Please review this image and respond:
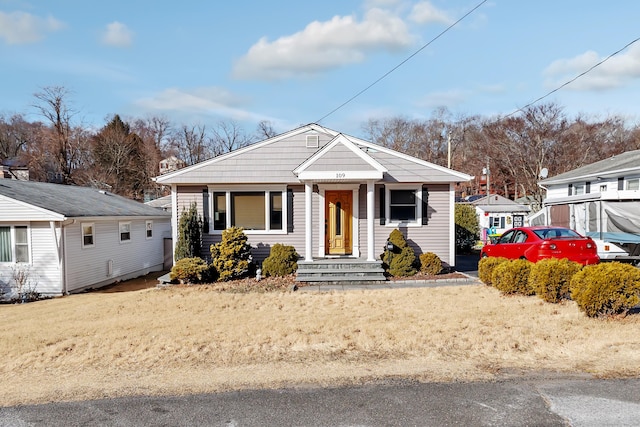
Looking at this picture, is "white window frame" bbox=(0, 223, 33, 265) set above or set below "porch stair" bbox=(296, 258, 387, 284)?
above

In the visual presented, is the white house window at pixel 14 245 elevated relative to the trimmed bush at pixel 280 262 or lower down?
elevated

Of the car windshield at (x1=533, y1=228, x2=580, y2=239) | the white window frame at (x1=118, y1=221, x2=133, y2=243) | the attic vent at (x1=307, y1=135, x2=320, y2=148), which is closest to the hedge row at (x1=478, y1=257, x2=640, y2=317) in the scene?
the car windshield at (x1=533, y1=228, x2=580, y2=239)

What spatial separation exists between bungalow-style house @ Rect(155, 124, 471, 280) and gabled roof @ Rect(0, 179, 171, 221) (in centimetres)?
355

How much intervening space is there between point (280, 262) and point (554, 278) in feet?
24.4

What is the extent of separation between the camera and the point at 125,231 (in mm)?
16625

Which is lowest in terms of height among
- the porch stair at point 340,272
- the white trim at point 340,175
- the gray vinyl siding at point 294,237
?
the porch stair at point 340,272

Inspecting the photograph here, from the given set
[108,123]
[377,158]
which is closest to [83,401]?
[377,158]

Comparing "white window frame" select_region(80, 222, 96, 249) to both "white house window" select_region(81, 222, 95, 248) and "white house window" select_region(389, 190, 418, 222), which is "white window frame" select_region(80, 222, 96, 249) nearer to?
"white house window" select_region(81, 222, 95, 248)

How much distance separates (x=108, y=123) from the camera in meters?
47.7

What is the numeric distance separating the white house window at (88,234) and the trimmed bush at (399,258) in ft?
34.3

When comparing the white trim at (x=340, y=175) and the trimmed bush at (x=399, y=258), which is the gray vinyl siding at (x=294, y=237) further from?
the trimmed bush at (x=399, y=258)

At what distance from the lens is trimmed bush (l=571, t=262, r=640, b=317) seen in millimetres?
6141

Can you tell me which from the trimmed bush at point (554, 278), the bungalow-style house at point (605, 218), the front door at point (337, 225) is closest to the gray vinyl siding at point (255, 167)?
the front door at point (337, 225)

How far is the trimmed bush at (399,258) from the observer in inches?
473
